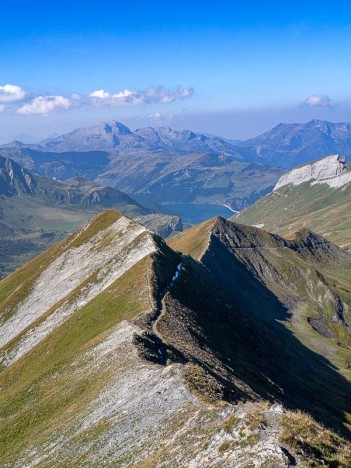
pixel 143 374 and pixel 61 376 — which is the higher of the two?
pixel 143 374

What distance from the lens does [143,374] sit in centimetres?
5288

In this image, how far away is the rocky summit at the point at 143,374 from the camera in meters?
32.0

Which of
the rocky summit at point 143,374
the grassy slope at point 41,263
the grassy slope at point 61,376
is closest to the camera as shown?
the rocky summit at point 143,374

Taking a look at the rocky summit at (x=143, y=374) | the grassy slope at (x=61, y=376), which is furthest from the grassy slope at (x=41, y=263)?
the grassy slope at (x=61, y=376)

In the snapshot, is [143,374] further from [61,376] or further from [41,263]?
[41,263]

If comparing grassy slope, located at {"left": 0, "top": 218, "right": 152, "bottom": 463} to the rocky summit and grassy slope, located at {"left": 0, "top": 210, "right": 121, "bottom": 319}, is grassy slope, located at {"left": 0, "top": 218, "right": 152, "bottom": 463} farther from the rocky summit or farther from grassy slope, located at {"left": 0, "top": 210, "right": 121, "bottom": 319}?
grassy slope, located at {"left": 0, "top": 210, "right": 121, "bottom": 319}

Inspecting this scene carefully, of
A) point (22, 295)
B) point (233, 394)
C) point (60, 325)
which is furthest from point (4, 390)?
point (22, 295)

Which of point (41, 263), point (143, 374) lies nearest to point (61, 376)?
point (143, 374)

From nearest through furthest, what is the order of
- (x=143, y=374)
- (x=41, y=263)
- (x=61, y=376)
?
(x=143, y=374), (x=61, y=376), (x=41, y=263)

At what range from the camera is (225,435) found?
Result: 1248 inches

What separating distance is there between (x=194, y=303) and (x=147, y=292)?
1224 centimetres

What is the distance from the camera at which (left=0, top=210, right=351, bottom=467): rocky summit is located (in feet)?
105

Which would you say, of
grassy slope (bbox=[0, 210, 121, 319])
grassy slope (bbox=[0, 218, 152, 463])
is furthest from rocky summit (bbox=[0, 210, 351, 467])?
grassy slope (bbox=[0, 210, 121, 319])

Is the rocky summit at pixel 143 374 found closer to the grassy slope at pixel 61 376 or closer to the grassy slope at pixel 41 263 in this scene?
the grassy slope at pixel 61 376
